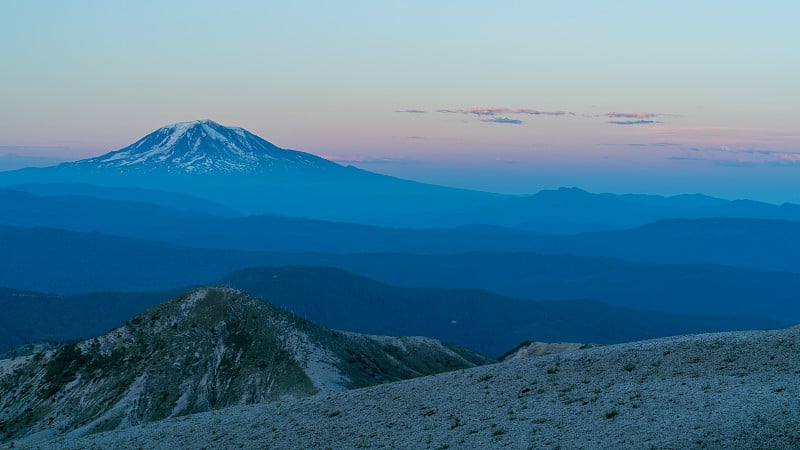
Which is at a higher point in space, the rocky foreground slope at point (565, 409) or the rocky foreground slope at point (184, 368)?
the rocky foreground slope at point (565, 409)

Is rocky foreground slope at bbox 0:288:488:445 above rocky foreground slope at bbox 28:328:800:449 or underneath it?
underneath

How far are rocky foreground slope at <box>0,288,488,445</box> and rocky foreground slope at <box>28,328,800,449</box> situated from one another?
27.3 meters

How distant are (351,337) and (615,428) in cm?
6762

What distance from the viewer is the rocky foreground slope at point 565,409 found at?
28.1 metres

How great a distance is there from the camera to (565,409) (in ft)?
110

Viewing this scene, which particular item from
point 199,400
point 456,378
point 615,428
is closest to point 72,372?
point 199,400

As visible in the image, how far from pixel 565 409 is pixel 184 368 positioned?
5684cm

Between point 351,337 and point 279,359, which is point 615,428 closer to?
point 279,359

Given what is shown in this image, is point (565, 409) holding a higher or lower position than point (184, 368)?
higher

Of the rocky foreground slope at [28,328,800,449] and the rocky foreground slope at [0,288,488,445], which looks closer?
the rocky foreground slope at [28,328,800,449]

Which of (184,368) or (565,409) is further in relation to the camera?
(184,368)

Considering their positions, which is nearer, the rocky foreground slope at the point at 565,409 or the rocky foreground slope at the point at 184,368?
the rocky foreground slope at the point at 565,409

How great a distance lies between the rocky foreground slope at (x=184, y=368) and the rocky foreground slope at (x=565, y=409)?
27324 mm

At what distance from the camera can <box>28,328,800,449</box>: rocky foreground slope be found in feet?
92.3
